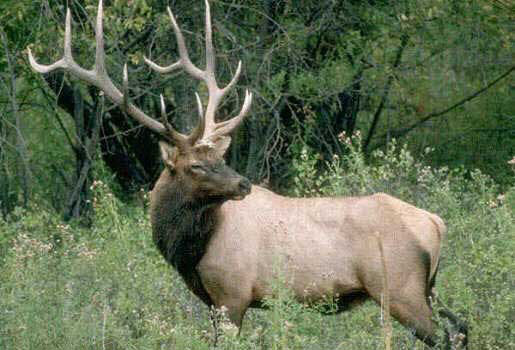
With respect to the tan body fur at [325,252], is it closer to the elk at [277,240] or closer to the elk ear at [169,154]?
the elk at [277,240]

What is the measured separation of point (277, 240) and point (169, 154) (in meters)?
0.95

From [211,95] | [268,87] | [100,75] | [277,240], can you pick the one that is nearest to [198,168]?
[277,240]

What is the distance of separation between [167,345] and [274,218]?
122 cm

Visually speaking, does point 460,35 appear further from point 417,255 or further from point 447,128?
point 417,255

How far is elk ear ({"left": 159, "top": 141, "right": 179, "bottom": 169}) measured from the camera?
7.45 metres

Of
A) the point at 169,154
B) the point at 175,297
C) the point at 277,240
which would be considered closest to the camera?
the point at 277,240

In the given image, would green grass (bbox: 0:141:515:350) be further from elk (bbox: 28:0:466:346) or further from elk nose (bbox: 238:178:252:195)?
elk nose (bbox: 238:178:252:195)

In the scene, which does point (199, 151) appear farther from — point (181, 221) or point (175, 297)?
point (175, 297)

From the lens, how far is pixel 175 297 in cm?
780

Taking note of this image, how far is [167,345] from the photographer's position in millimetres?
6520

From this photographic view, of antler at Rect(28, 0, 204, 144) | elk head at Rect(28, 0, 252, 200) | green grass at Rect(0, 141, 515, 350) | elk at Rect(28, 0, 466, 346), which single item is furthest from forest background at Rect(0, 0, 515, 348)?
elk at Rect(28, 0, 466, 346)

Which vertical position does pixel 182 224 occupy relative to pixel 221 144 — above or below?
below

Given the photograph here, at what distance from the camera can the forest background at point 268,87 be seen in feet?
34.5

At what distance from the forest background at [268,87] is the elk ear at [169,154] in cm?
203
